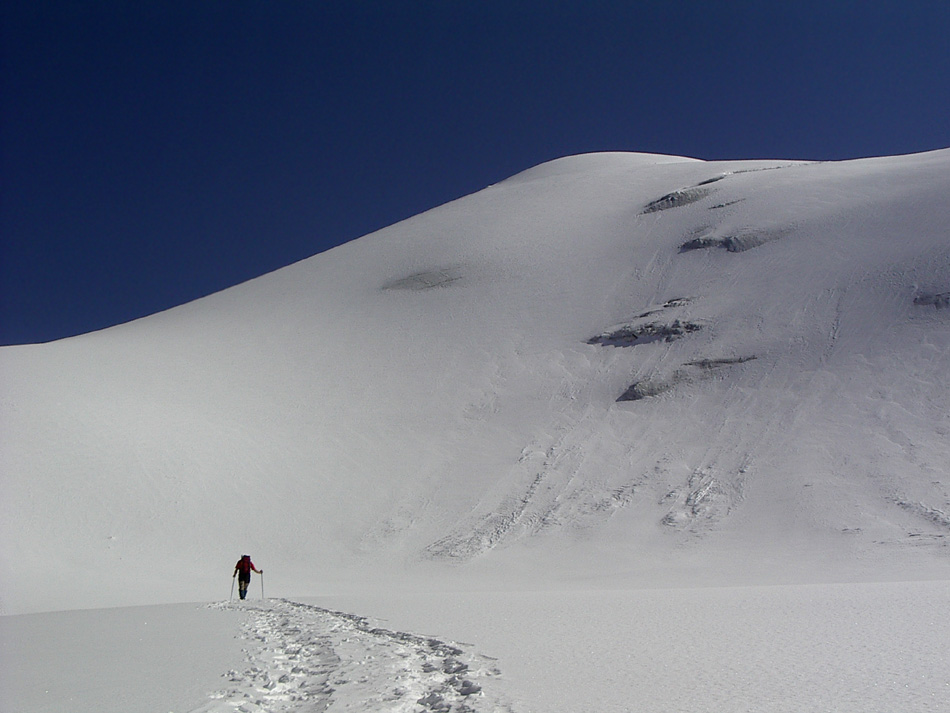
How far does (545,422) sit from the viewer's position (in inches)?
1129

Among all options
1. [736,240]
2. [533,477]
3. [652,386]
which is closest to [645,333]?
[652,386]

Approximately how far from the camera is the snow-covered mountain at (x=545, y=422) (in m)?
20.4

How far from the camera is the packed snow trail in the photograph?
6.08 m

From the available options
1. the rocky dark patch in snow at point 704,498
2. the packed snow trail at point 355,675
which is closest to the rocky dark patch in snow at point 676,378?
the rocky dark patch in snow at point 704,498

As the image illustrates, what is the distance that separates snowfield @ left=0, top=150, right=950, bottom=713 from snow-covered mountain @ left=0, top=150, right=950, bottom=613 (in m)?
0.14

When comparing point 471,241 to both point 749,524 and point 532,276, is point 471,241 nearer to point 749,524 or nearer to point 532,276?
point 532,276

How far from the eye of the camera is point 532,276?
42531 mm

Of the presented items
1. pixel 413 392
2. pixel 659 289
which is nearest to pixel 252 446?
pixel 413 392

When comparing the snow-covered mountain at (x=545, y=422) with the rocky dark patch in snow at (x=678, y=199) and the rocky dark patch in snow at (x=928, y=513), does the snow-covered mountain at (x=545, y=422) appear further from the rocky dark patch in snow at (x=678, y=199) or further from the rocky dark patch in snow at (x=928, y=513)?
the rocky dark patch in snow at (x=678, y=199)

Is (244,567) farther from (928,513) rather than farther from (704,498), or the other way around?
(928,513)

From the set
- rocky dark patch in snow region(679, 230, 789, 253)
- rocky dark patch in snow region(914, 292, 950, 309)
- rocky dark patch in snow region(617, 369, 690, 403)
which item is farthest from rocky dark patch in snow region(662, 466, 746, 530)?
rocky dark patch in snow region(679, 230, 789, 253)

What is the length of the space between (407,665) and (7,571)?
613 inches

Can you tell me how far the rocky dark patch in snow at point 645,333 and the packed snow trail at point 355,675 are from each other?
78.8 feet

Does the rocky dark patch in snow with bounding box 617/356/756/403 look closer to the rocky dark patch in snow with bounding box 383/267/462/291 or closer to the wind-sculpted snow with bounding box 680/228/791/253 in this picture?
the wind-sculpted snow with bounding box 680/228/791/253
